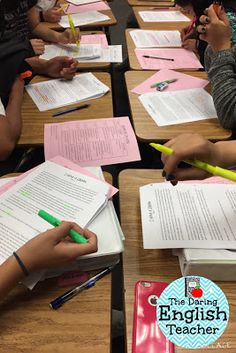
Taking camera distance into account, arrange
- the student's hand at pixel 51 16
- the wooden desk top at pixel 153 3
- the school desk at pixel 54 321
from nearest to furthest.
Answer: the school desk at pixel 54 321 → the student's hand at pixel 51 16 → the wooden desk top at pixel 153 3

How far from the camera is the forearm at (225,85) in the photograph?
47.1 inches

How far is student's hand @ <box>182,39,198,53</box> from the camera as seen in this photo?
1.80 meters

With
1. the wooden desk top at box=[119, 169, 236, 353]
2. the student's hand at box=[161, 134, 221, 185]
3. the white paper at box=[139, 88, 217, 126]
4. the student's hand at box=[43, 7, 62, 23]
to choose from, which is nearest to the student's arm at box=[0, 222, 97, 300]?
the wooden desk top at box=[119, 169, 236, 353]

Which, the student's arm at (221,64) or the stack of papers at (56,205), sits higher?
the student's arm at (221,64)

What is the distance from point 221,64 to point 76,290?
3.40 ft

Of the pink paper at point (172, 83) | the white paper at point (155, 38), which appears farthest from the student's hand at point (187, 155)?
the white paper at point (155, 38)

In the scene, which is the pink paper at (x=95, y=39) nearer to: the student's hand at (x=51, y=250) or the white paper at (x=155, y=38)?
the white paper at (x=155, y=38)

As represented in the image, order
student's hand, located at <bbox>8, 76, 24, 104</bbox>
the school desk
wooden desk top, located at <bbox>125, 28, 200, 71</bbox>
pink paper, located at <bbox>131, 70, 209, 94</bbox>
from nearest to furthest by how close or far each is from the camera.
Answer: the school desk
student's hand, located at <bbox>8, 76, 24, 104</bbox>
pink paper, located at <bbox>131, 70, 209, 94</bbox>
wooden desk top, located at <bbox>125, 28, 200, 71</bbox>

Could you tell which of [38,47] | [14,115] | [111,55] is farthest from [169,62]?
[14,115]

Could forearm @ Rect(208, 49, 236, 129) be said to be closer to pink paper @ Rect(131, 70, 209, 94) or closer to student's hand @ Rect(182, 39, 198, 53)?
pink paper @ Rect(131, 70, 209, 94)

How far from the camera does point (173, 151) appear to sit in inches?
28.8

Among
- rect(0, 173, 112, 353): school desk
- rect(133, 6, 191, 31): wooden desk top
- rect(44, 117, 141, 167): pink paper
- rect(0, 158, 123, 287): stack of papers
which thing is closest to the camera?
rect(0, 173, 112, 353): school desk

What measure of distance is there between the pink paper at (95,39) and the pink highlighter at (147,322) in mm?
1546

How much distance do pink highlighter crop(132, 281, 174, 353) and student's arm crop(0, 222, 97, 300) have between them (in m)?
0.13
